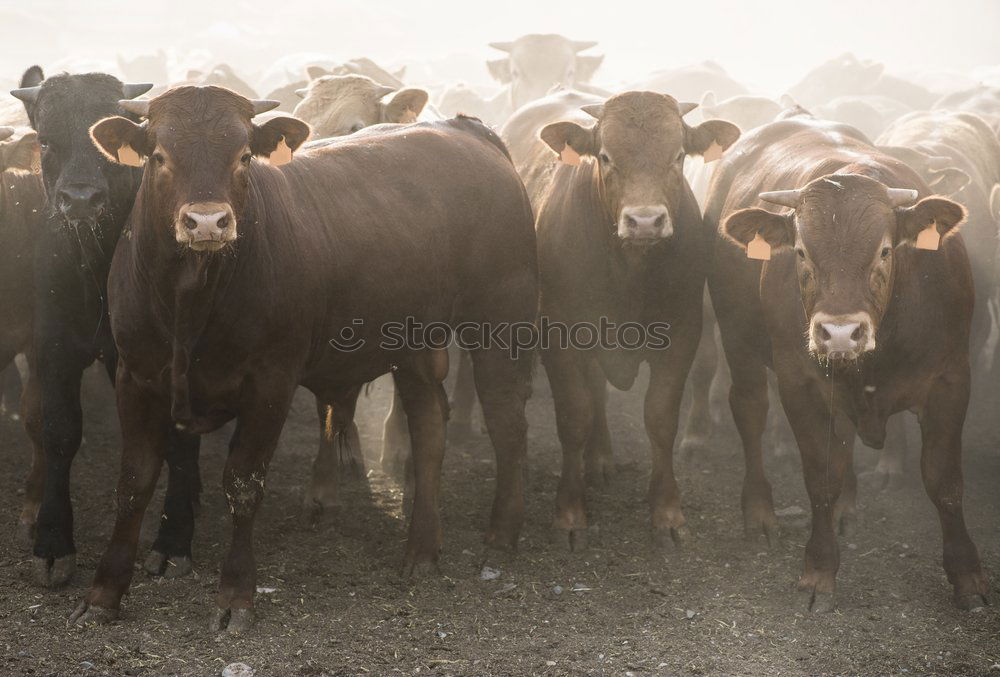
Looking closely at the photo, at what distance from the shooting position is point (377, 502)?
20.5 feet

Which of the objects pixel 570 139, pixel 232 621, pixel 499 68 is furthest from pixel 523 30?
pixel 232 621

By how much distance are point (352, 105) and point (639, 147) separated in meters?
2.71

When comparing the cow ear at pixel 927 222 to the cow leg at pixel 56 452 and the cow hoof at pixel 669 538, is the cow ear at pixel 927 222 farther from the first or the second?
the cow leg at pixel 56 452

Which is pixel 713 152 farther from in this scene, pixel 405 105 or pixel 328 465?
pixel 328 465

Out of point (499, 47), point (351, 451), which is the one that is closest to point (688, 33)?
point (499, 47)

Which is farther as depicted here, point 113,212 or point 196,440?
point 196,440

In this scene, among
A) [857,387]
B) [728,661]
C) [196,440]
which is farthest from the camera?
[196,440]

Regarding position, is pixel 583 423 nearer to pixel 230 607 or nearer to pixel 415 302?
pixel 415 302

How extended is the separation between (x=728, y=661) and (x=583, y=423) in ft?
5.61

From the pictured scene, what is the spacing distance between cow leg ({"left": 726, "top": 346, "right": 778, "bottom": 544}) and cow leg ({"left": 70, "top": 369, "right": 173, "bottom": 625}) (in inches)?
116

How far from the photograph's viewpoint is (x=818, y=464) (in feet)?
16.8

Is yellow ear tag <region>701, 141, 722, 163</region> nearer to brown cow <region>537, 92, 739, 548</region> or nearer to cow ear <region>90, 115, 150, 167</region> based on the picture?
brown cow <region>537, 92, 739, 548</region>

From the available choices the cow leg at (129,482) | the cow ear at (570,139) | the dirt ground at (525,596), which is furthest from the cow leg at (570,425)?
the cow leg at (129,482)

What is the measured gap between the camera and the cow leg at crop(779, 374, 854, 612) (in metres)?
5.07
